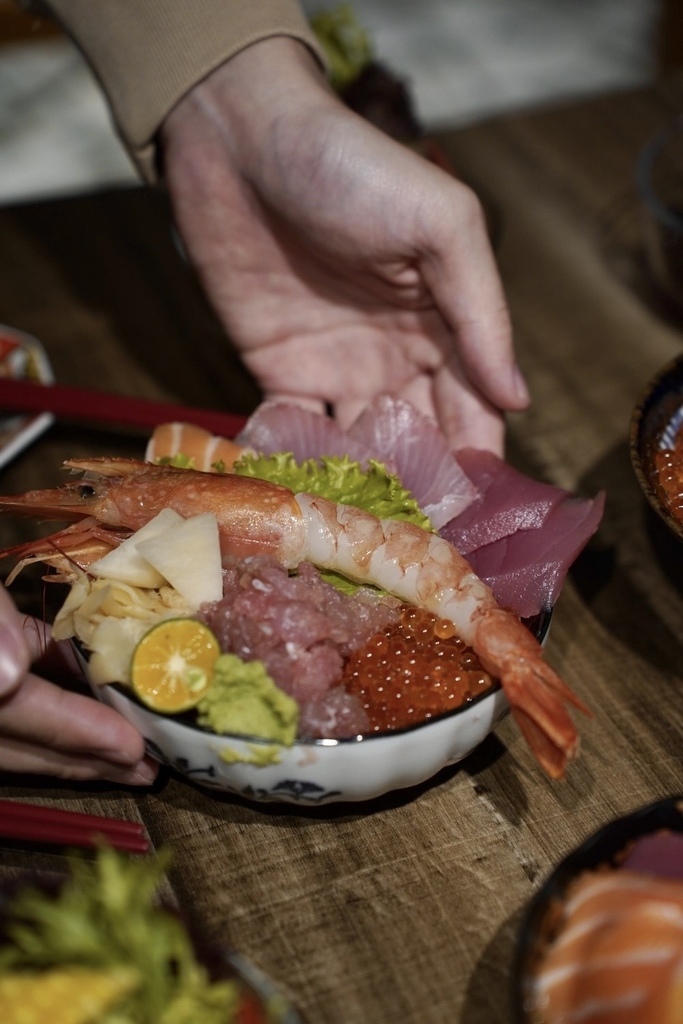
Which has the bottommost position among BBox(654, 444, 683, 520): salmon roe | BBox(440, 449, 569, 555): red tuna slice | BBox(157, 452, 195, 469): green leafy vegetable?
BBox(440, 449, 569, 555): red tuna slice

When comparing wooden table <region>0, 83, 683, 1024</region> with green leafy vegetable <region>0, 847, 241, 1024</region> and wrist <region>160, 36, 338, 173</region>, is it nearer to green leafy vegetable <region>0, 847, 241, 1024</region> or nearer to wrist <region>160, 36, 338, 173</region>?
green leafy vegetable <region>0, 847, 241, 1024</region>

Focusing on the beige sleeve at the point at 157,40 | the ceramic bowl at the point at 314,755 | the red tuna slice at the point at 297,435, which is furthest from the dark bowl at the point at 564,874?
the beige sleeve at the point at 157,40

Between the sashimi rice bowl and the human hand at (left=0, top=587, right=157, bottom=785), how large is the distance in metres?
0.04

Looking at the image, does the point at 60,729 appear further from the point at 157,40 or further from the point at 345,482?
the point at 157,40

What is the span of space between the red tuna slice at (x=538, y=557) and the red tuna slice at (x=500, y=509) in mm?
16

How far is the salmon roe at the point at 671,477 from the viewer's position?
1686mm

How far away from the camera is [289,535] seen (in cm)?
158

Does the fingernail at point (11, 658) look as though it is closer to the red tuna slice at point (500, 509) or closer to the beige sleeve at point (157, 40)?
the red tuna slice at point (500, 509)

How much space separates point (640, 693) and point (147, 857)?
2.89 feet

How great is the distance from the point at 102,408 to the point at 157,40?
0.92 meters

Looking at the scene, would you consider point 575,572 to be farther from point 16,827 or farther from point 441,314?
point 16,827

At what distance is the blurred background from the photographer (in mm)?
4391

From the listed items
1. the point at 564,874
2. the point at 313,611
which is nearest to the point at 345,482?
the point at 313,611

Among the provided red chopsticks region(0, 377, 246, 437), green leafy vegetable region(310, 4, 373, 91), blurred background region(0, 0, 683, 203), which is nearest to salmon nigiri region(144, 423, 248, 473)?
red chopsticks region(0, 377, 246, 437)
